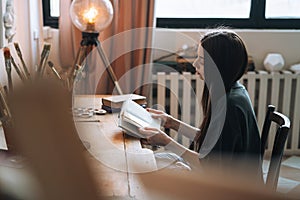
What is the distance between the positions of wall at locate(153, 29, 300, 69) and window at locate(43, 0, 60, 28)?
0.74m

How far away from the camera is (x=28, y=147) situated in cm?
26

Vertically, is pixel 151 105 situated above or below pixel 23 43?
below

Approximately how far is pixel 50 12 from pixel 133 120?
173cm

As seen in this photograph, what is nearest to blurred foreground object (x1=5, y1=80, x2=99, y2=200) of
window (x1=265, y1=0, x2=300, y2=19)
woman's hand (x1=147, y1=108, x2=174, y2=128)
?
woman's hand (x1=147, y1=108, x2=174, y2=128)

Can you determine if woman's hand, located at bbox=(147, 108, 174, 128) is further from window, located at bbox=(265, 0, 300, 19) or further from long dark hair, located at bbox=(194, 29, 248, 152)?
window, located at bbox=(265, 0, 300, 19)

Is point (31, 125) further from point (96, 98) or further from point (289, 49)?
point (289, 49)

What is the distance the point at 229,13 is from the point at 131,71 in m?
0.89

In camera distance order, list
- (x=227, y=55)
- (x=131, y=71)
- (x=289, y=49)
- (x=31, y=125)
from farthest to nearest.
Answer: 1. (x=289, y=49)
2. (x=131, y=71)
3. (x=227, y=55)
4. (x=31, y=125)

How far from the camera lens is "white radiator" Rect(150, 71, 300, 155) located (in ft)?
9.60

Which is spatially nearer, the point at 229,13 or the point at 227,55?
the point at 227,55

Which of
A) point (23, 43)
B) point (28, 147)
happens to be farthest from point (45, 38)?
point (28, 147)

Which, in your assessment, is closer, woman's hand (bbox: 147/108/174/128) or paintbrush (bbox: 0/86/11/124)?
paintbrush (bbox: 0/86/11/124)

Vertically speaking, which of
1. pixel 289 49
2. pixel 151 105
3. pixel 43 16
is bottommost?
pixel 151 105

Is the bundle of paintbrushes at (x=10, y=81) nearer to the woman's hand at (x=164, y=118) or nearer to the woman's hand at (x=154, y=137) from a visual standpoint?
the woman's hand at (x=154, y=137)
